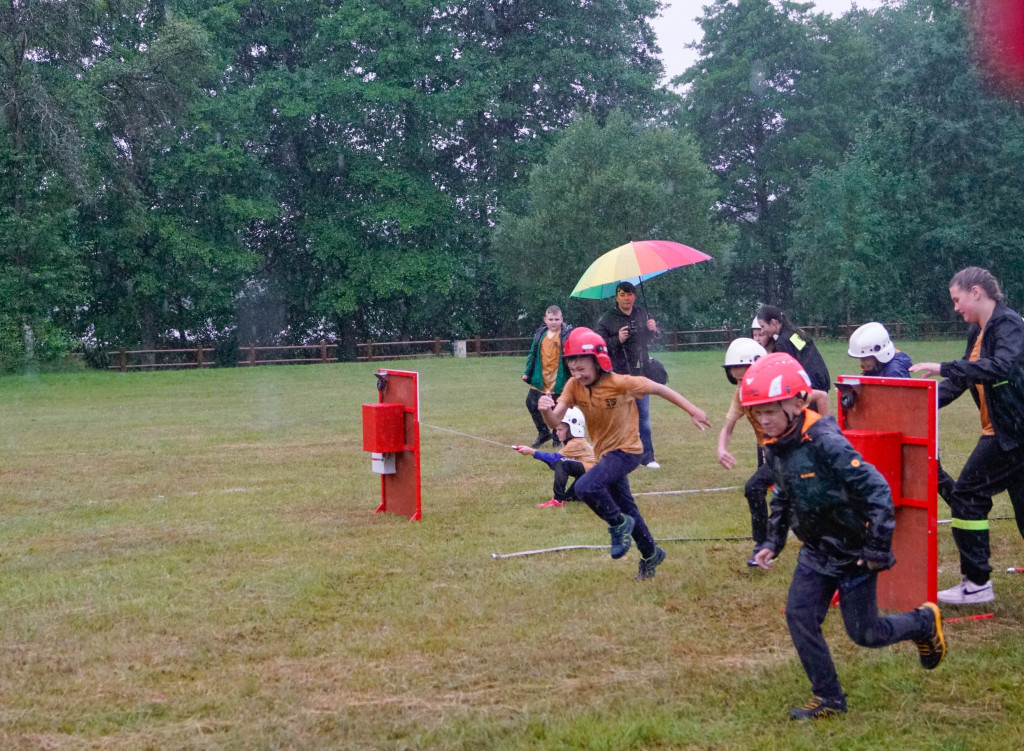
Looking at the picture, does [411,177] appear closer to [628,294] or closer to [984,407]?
[628,294]

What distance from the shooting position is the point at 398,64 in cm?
4712

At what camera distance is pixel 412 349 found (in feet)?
156

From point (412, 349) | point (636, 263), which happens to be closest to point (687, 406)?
point (636, 263)

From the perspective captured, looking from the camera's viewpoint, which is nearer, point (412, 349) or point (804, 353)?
point (804, 353)

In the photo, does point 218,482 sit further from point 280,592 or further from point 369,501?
point 280,592

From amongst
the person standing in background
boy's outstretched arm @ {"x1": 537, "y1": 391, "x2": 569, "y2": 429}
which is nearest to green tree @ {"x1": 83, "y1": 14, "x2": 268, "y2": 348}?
the person standing in background

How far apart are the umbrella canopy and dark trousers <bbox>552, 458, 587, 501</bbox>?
7.49 ft

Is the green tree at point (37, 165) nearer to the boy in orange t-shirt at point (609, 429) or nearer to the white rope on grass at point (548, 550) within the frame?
the white rope on grass at point (548, 550)

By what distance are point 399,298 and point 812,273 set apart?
818 inches

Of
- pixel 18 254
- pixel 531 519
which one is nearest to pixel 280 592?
pixel 531 519

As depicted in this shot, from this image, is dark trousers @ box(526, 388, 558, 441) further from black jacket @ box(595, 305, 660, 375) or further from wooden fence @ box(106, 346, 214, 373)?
wooden fence @ box(106, 346, 214, 373)

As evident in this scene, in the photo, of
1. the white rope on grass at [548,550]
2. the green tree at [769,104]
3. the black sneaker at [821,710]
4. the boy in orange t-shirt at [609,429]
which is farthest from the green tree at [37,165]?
the green tree at [769,104]

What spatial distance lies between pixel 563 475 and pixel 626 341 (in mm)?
1911

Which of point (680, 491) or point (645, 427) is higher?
point (645, 427)
